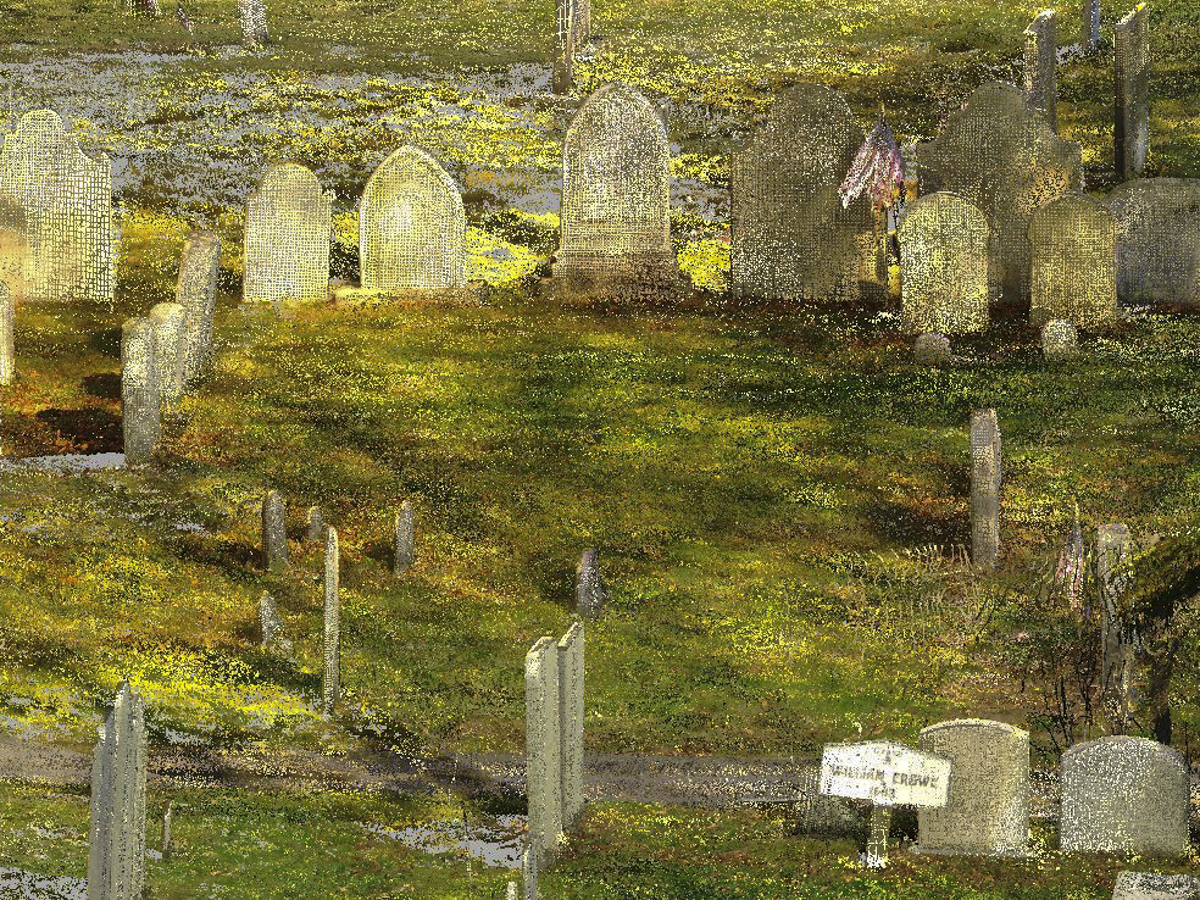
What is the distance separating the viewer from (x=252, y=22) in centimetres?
4541

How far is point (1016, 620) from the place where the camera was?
87.9 ft

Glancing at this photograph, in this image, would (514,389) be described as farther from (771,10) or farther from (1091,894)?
(771,10)

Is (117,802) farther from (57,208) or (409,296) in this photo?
(57,208)

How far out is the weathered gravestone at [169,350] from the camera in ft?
103

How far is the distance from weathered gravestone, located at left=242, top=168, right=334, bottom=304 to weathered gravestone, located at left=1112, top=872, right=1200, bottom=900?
52.3 ft

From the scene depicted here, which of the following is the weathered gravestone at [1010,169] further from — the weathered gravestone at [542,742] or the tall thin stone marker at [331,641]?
the weathered gravestone at [542,742]

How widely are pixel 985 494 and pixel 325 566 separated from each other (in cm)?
609

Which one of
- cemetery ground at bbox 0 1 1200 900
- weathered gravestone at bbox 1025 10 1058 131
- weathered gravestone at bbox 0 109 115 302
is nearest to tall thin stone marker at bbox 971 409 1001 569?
cemetery ground at bbox 0 1 1200 900

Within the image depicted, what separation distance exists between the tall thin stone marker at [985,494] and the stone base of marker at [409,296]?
9.09 m

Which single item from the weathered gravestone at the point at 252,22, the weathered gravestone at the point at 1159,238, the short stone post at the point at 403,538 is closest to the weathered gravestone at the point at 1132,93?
the weathered gravestone at the point at 1159,238

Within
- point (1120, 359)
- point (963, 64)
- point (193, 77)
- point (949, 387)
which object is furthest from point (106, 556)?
point (963, 64)

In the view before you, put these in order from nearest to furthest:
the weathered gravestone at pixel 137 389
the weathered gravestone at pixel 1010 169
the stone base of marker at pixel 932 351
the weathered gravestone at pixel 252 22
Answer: the weathered gravestone at pixel 137 389 < the stone base of marker at pixel 932 351 < the weathered gravestone at pixel 1010 169 < the weathered gravestone at pixel 252 22

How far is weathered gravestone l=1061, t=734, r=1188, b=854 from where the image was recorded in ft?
74.6

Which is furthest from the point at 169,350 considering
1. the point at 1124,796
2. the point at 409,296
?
the point at 1124,796
